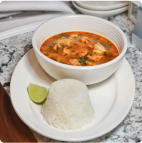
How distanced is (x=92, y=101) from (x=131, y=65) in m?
0.62

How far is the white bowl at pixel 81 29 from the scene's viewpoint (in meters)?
1.09

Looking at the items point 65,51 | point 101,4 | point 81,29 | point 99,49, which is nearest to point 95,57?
point 99,49

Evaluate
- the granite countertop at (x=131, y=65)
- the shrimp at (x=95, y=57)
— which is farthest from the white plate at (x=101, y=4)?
the shrimp at (x=95, y=57)

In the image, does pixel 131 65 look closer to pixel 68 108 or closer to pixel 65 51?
pixel 65 51

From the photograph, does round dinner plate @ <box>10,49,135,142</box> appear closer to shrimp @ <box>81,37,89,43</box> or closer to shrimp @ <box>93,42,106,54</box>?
shrimp @ <box>93,42,106,54</box>

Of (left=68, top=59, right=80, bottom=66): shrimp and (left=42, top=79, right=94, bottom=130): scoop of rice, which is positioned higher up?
(left=68, top=59, right=80, bottom=66): shrimp

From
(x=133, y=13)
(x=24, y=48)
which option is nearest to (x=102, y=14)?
(x=133, y=13)

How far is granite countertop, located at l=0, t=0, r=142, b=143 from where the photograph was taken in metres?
1.06

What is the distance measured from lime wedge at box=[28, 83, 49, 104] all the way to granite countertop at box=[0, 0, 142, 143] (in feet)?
0.67

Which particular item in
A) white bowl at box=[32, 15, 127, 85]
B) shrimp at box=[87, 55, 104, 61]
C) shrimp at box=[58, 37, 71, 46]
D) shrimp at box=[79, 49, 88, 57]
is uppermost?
white bowl at box=[32, 15, 127, 85]

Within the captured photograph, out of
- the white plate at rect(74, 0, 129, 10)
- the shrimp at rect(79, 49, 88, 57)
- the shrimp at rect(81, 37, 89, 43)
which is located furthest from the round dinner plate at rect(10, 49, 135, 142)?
the white plate at rect(74, 0, 129, 10)

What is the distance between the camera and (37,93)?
1164mm

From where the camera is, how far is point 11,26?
6.63 ft

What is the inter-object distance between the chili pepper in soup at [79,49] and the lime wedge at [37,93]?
0.81 feet
